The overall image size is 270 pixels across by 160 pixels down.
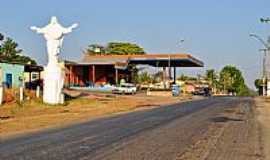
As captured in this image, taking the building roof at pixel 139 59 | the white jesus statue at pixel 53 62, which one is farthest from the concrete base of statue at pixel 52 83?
the building roof at pixel 139 59

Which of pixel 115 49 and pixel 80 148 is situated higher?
pixel 115 49

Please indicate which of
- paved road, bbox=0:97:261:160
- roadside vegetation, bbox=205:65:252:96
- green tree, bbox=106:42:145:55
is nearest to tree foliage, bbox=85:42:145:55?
green tree, bbox=106:42:145:55

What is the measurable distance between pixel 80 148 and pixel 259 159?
15.2 ft

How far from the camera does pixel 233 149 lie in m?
16.0

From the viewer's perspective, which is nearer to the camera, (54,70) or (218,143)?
(218,143)

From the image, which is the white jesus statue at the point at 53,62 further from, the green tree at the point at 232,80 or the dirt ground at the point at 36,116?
the green tree at the point at 232,80

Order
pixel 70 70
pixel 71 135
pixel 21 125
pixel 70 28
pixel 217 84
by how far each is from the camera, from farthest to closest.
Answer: pixel 217 84 → pixel 70 70 → pixel 70 28 → pixel 21 125 → pixel 71 135

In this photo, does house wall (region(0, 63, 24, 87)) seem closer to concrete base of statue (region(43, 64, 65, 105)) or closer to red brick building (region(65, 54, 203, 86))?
concrete base of statue (region(43, 64, 65, 105))

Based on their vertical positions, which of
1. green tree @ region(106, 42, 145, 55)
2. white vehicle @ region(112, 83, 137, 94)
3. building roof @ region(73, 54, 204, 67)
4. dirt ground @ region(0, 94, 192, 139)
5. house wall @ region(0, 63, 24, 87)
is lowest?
dirt ground @ region(0, 94, 192, 139)

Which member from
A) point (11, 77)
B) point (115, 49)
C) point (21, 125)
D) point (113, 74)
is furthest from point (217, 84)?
point (21, 125)

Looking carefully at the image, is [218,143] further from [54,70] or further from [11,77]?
[11,77]

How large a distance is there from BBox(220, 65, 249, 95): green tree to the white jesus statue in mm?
128989

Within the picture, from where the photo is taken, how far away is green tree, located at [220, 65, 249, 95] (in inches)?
6806

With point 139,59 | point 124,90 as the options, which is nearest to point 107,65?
point 139,59
